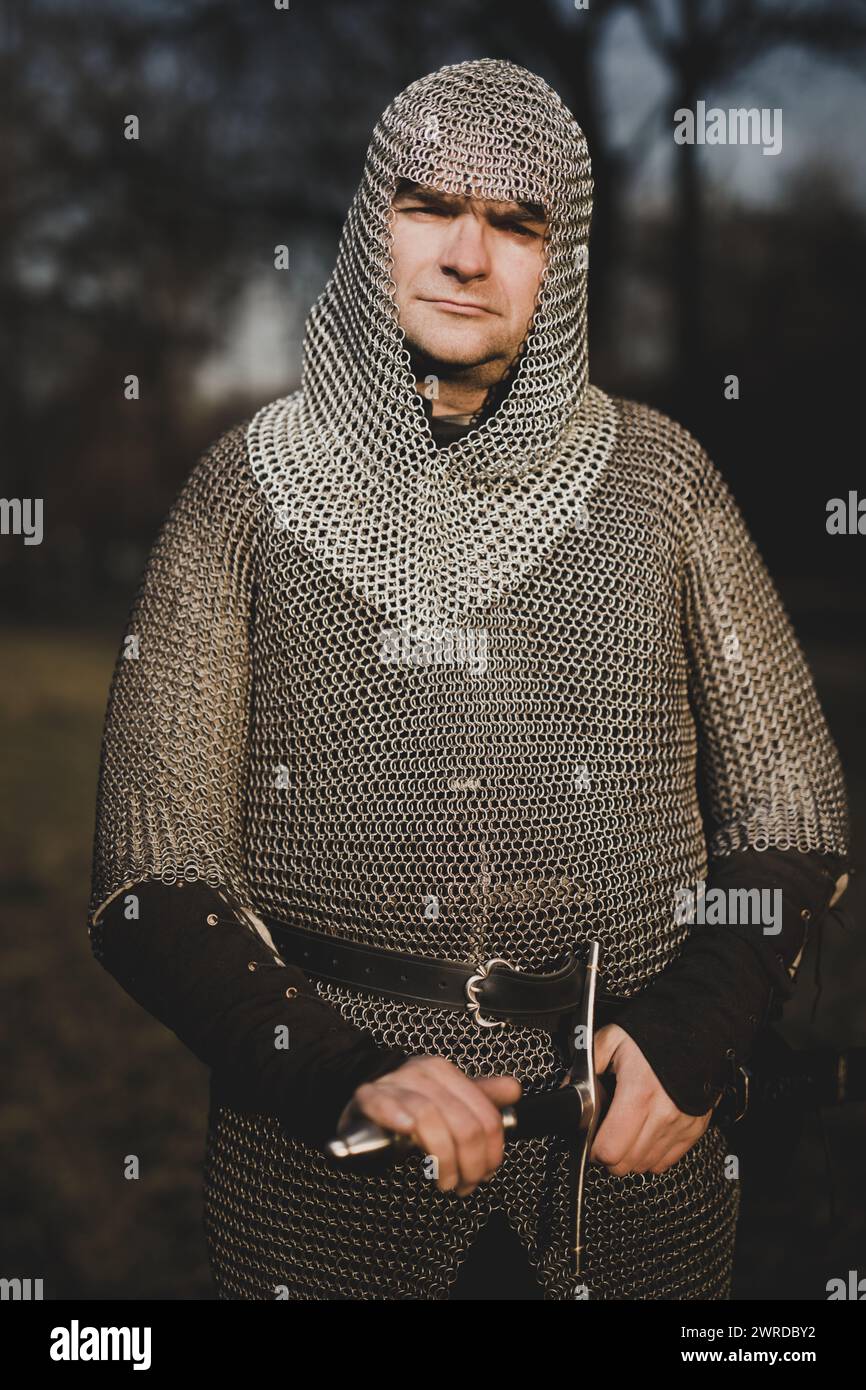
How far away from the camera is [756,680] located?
230 cm

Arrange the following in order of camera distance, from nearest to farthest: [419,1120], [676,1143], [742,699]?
[419,1120] → [676,1143] → [742,699]

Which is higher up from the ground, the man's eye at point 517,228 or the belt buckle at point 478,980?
the man's eye at point 517,228

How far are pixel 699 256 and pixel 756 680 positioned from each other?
28.8 ft

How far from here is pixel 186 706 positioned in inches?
84.4

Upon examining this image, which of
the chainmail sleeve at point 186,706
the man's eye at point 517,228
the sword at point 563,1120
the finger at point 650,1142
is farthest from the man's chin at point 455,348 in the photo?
the finger at point 650,1142

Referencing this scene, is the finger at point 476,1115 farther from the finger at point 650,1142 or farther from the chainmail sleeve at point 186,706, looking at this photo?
the chainmail sleeve at point 186,706

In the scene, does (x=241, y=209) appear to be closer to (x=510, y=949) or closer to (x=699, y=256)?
(x=699, y=256)

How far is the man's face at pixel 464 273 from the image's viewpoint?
211 cm

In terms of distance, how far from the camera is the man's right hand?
63.2 inches

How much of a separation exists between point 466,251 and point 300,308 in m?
7.80

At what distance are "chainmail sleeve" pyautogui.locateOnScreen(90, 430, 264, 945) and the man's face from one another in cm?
41

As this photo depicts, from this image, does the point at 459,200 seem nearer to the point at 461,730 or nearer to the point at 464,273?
the point at 464,273

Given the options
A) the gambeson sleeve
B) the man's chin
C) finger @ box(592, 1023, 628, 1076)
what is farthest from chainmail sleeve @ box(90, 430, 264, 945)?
finger @ box(592, 1023, 628, 1076)

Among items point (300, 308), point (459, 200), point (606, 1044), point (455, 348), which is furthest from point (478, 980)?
point (300, 308)
